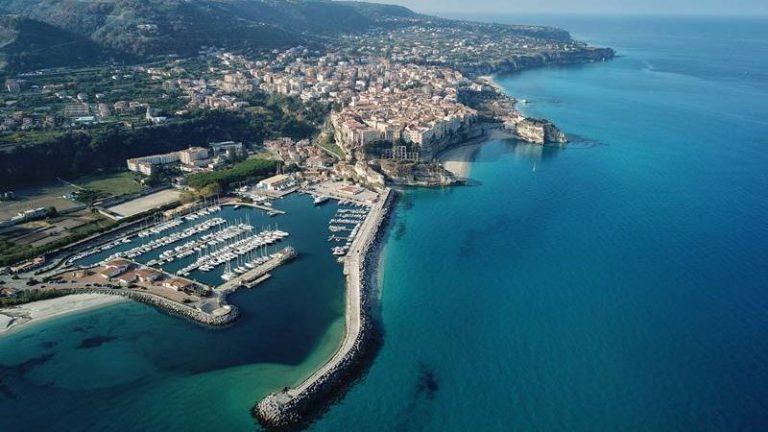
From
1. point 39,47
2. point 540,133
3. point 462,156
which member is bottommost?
point 462,156

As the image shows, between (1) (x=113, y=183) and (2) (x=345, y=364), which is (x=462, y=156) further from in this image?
(2) (x=345, y=364)

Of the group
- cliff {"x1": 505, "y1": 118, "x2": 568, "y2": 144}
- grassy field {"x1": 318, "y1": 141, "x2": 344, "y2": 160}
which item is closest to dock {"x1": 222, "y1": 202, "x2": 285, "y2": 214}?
grassy field {"x1": 318, "y1": 141, "x2": 344, "y2": 160}

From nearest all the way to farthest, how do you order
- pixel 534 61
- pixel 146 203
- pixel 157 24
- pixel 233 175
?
pixel 146 203, pixel 233 175, pixel 157 24, pixel 534 61

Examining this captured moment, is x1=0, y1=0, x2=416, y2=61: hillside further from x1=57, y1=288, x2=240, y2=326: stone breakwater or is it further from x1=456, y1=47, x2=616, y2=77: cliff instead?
x1=57, y1=288, x2=240, y2=326: stone breakwater

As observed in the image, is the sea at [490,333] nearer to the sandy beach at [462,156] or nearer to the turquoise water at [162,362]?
the turquoise water at [162,362]

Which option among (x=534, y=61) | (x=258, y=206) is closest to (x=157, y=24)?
(x=258, y=206)

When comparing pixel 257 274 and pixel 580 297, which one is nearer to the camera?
pixel 580 297

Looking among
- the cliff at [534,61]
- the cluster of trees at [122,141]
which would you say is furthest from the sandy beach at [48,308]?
the cliff at [534,61]
